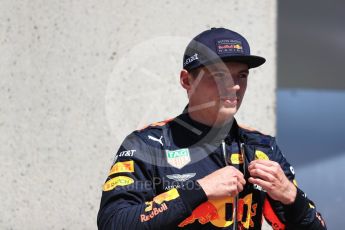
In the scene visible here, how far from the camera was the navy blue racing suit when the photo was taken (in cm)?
149

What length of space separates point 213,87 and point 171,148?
0.21m

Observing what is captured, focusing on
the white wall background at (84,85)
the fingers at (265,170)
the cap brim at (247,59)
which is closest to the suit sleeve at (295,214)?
the fingers at (265,170)

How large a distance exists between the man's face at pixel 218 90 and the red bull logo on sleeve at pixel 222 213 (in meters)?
0.23

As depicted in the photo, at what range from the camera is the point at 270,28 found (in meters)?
2.76

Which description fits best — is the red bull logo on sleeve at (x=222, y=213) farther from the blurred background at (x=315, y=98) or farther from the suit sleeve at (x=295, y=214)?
the blurred background at (x=315, y=98)

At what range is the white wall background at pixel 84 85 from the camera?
276cm

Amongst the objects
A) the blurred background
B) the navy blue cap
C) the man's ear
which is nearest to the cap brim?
the navy blue cap

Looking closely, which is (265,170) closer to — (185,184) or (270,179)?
(270,179)

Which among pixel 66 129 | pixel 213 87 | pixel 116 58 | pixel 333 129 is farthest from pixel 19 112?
pixel 333 129

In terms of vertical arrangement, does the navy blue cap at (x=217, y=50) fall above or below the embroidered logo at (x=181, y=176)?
above

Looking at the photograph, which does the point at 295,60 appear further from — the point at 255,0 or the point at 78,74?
the point at 78,74

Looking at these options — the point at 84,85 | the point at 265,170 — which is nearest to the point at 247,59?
the point at 265,170

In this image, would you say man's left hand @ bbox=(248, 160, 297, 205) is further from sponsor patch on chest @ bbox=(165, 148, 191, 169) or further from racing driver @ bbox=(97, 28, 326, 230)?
sponsor patch on chest @ bbox=(165, 148, 191, 169)

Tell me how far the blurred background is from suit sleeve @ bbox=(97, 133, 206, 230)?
1888 mm
